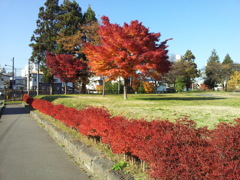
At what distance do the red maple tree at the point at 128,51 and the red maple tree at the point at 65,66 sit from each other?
14.9 metres

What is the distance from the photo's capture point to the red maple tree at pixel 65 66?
31.5 metres

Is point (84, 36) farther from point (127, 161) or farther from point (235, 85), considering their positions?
point (235, 85)

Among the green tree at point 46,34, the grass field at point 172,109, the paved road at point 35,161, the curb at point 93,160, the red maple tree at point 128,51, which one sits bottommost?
the paved road at point 35,161

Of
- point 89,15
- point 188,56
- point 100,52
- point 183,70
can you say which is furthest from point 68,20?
point 188,56

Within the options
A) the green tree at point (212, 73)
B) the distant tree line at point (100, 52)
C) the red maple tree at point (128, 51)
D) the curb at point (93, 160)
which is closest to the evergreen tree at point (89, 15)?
the distant tree line at point (100, 52)

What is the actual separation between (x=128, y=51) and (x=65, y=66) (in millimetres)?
17780

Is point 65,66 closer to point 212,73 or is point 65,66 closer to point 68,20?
point 68,20

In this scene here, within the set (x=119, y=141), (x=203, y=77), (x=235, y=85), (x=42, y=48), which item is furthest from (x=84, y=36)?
(x=203, y=77)

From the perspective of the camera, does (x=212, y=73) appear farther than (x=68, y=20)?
Yes

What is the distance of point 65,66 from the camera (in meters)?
31.9

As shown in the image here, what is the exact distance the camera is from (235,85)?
51.8 meters

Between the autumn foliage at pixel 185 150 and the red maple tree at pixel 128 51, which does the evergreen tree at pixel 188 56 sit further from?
the autumn foliage at pixel 185 150

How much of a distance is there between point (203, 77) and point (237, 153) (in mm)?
68855

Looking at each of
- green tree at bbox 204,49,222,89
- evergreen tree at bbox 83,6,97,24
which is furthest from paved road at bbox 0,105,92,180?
green tree at bbox 204,49,222,89
